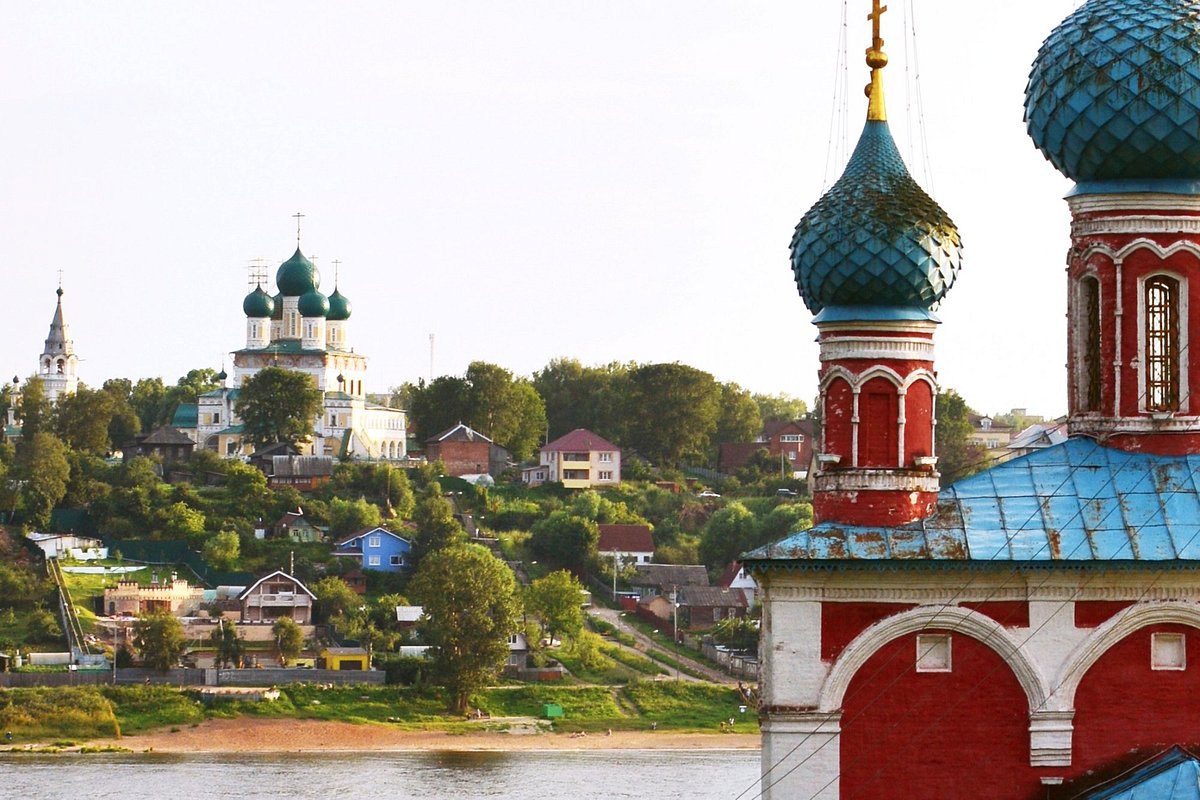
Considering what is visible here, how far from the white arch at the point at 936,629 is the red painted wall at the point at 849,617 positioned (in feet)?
0.16

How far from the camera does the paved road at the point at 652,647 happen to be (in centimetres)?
6294

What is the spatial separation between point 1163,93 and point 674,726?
3779 cm

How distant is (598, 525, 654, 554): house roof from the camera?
7638 centimetres

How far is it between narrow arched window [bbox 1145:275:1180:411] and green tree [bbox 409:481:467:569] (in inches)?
1986

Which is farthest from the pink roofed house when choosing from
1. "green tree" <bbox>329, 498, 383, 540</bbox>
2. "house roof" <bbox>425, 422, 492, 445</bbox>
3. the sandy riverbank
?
the sandy riverbank

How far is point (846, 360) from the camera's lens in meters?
22.4

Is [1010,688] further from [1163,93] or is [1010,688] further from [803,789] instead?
[1163,93]

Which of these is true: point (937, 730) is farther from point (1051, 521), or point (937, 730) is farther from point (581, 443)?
point (581, 443)

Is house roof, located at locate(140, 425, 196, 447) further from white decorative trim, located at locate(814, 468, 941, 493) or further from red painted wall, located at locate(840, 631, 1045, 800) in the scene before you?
red painted wall, located at locate(840, 631, 1045, 800)

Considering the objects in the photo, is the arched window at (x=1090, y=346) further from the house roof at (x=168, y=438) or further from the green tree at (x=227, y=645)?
the house roof at (x=168, y=438)

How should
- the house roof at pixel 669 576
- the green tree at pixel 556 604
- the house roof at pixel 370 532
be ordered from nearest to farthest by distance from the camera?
the green tree at pixel 556 604 < the house roof at pixel 669 576 < the house roof at pixel 370 532

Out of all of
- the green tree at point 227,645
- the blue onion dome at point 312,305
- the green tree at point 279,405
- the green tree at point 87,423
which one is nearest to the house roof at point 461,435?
the green tree at point 279,405

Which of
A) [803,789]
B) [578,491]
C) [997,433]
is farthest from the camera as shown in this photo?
[997,433]

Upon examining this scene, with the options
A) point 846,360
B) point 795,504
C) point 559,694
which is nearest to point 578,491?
point 795,504
